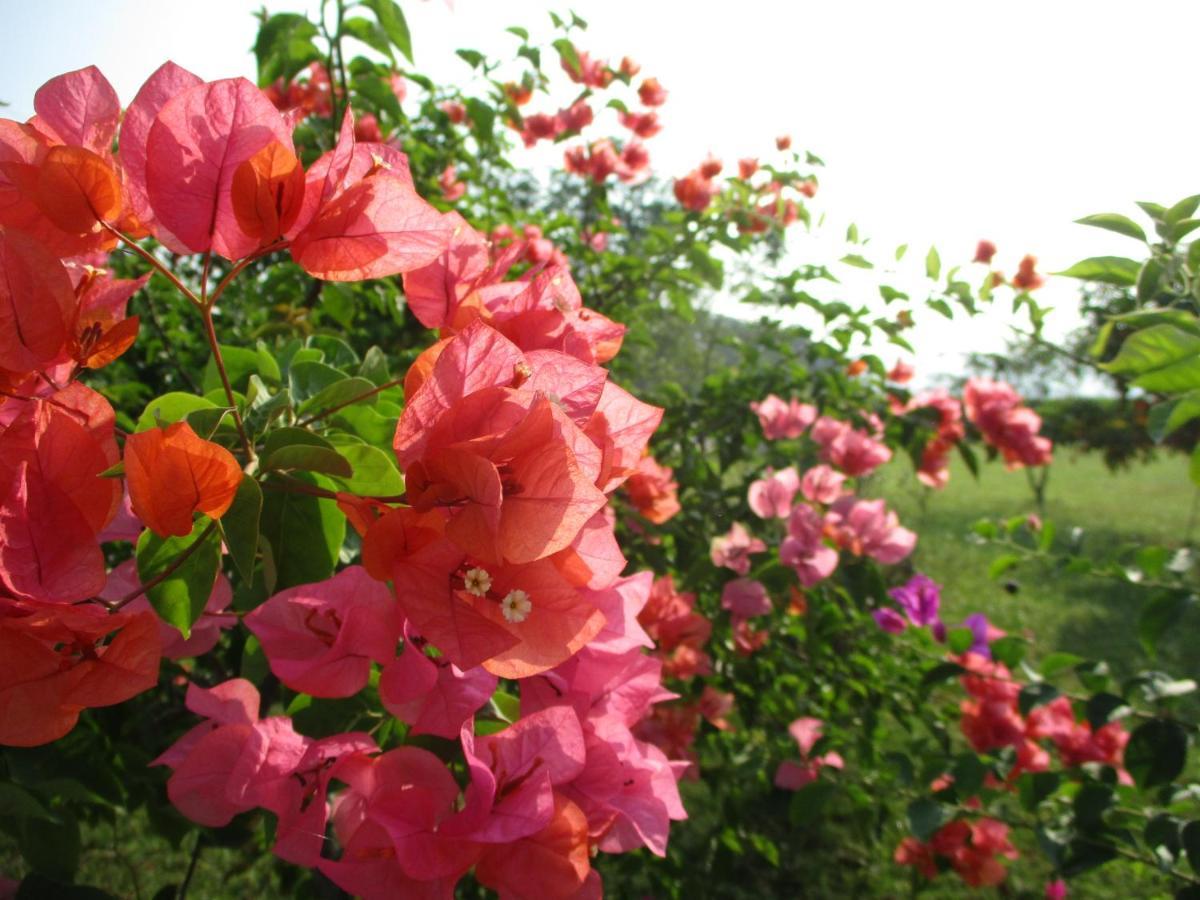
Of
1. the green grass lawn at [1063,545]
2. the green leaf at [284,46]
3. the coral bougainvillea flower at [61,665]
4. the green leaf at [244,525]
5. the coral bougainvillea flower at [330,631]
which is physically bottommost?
the green grass lawn at [1063,545]

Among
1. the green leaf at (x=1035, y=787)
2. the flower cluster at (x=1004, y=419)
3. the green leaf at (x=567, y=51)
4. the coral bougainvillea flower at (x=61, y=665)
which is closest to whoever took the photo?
the coral bougainvillea flower at (x=61, y=665)

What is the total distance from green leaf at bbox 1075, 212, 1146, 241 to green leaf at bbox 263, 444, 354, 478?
2.20 feet

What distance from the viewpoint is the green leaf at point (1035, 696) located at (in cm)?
120

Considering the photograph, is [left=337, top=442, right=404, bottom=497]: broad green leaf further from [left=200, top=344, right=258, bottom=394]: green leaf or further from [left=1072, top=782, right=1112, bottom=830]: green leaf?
[left=1072, top=782, right=1112, bottom=830]: green leaf

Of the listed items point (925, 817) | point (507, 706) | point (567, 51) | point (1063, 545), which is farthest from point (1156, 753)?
point (567, 51)

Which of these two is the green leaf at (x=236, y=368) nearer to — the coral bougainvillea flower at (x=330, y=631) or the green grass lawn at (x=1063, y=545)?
the coral bougainvillea flower at (x=330, y=631)

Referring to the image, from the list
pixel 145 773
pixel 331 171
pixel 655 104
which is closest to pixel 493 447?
pixel 331 171

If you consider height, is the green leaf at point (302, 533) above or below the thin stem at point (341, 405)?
below

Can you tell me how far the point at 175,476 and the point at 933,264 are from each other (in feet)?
5.25

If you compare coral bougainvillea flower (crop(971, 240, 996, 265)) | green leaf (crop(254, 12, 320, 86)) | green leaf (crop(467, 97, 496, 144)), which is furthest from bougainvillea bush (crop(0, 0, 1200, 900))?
coral bougainvillea flower (crop(971, 240, 996, 265))

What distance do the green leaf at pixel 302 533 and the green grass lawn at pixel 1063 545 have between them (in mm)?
1034

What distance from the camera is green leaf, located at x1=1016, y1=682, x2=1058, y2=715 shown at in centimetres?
120

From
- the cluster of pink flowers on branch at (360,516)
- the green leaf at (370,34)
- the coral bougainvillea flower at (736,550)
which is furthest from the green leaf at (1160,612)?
the green leaf at (370,34)

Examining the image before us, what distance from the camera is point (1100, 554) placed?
6.55 metres
